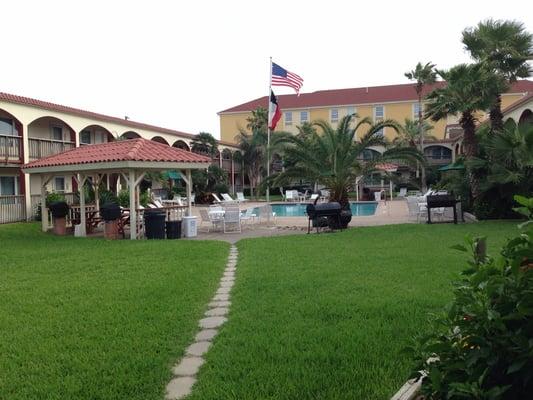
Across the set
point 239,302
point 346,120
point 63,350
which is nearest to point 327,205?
point 346,120

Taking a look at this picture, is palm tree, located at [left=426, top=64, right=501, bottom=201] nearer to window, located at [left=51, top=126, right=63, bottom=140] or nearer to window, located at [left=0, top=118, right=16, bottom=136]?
window, located at [left=0, top=118, right=16, bottom=136]

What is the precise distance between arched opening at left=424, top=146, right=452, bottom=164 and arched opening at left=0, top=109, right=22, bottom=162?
38.1 meters

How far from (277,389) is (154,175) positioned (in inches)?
1172

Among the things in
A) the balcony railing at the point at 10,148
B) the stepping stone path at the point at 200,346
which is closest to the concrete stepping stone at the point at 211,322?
the stepping stone path at the point at 200,346

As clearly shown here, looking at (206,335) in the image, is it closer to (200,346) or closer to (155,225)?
(200,346)

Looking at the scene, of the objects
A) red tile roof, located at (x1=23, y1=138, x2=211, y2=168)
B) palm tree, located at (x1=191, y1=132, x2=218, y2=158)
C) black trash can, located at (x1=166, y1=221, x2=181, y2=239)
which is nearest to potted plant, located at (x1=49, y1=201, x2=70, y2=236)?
red tile roof, located at (x1=23, y1=138, x2=211, y2=168)

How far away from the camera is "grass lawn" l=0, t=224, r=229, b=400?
4.09 metres

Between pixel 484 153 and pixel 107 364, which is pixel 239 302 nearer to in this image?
pixel 107 364

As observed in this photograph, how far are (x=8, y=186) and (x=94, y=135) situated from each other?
698 centimetres

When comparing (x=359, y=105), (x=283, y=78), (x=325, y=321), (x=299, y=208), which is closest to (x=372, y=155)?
(x=283, y=78)

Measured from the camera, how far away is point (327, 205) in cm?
1591

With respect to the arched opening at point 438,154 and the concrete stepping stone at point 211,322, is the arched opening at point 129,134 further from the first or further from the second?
the arched opening at point 438,154

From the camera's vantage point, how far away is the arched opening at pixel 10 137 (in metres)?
21.0

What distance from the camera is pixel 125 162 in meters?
14.8
